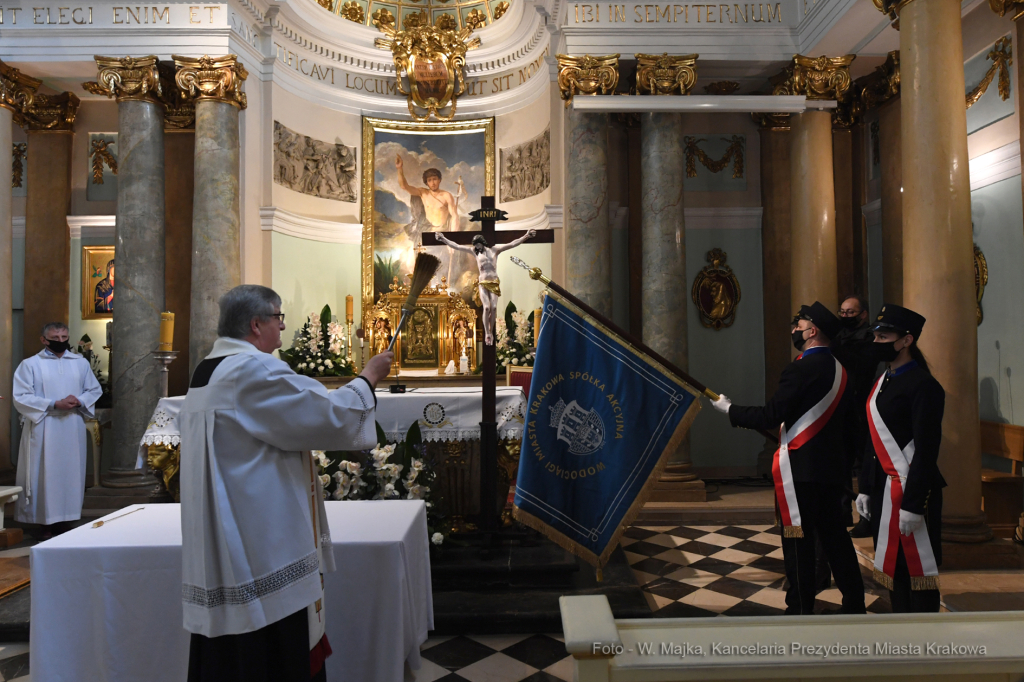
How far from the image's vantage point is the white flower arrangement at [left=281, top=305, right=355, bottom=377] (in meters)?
8.81

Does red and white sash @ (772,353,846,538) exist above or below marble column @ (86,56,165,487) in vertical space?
below

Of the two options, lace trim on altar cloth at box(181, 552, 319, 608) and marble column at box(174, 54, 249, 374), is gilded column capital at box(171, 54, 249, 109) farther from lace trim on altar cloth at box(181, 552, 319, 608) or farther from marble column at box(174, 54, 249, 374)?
lace trim on altar cloth at box(181, 552, 319, 608)

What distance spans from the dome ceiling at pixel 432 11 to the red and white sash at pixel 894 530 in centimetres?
860

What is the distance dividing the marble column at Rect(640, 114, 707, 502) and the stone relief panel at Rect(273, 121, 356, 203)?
4.41 m

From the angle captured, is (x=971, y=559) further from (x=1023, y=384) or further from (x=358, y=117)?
(x=358, y=117)

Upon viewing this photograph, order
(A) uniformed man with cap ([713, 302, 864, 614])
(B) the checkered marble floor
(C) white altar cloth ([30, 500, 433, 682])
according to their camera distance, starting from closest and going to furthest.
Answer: (C) white altar cloth ([30, 500, 433, 682]) → (A) uniformed man with cap ([713, 302, 864, 614]) → (B) the checkered marble floor

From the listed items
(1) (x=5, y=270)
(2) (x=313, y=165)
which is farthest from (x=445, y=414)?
(2) (x=313, y=165)

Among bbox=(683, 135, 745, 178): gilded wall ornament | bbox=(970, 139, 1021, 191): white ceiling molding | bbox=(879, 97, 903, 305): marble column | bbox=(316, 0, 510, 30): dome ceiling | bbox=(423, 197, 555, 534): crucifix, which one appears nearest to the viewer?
bbox=(423, 197, 555, 534): crucifix

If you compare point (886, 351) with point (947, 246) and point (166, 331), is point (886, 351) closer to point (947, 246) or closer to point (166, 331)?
point (947, 246)

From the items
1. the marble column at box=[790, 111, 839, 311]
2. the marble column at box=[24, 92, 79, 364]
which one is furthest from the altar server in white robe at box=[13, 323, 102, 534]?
the marble column at box=[790, 111, 839, 311]

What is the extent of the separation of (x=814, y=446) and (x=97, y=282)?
8585 millimetres

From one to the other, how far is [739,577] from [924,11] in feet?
14.3

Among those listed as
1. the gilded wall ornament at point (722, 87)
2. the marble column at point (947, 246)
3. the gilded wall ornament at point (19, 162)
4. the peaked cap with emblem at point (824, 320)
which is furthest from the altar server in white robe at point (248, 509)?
the gilded wall ornament at point (19, 162)

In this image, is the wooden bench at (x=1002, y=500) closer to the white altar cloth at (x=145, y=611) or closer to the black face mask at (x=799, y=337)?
the black face mask at (x=799, y=337)
